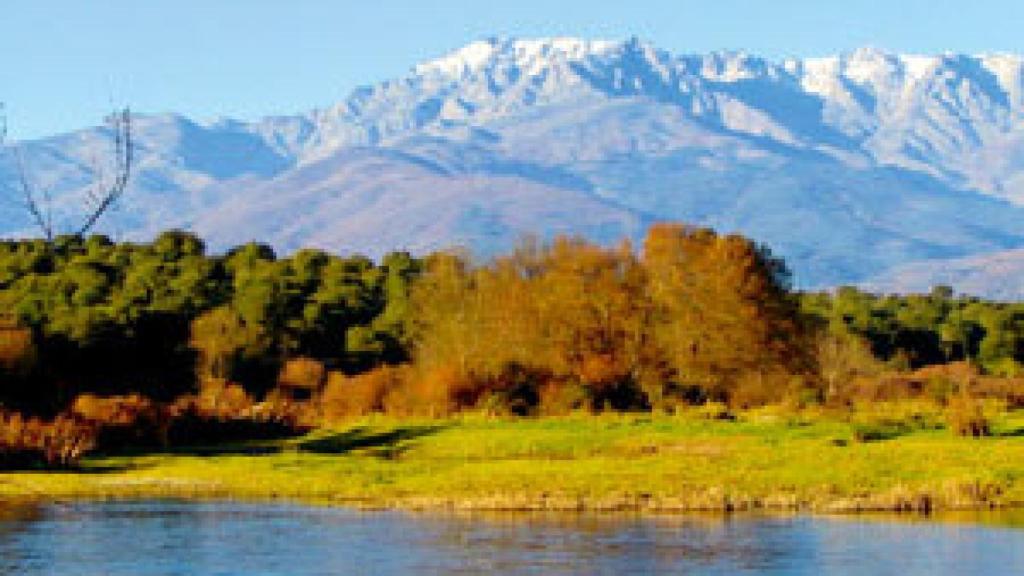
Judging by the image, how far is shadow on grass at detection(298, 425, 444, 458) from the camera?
80.6m

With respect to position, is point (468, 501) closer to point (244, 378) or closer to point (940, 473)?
point (940, 473)

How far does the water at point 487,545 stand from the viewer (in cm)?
4203

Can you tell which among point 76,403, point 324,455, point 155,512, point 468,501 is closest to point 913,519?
point 468,501

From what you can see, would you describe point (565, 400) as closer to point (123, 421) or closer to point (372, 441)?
point (372, 441)

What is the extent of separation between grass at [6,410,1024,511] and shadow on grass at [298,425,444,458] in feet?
0.49

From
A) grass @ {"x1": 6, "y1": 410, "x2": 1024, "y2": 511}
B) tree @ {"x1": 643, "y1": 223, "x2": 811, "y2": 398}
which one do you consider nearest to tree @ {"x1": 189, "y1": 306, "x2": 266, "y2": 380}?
grass @ {"x1": 6, "y1": 410, "x2": 1024, "y2": 511}

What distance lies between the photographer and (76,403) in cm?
8712

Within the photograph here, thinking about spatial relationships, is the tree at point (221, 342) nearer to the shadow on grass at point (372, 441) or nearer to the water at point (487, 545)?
the shadow on grass at point (372, 441)

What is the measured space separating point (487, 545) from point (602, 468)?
17659mm

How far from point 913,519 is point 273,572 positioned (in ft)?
61.1

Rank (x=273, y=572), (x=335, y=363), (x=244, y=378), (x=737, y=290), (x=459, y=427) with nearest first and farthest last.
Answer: (x=273, y=572)
(x=459, y=427)
(x=737, y=290)
(x=244, y=378)
(x=335, y=363)

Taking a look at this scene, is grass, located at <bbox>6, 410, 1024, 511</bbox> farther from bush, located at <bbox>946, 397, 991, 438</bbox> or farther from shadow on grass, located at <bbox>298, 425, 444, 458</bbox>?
bush, located at <bbox>946, 397, 991, 438</bbox>

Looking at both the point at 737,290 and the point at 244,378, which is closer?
the point at 737,290

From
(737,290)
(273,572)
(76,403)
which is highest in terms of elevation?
(737,290)
